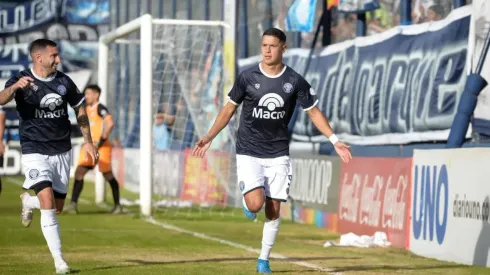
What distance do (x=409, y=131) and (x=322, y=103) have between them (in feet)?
13.6

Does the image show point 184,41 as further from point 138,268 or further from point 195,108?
point 138,268

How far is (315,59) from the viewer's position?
21250 mm

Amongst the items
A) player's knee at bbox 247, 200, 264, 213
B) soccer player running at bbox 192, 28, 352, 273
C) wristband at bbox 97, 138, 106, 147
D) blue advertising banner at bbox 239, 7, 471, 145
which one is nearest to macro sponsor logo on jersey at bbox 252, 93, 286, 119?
soccer player running at bbox 192, 28, 352, 273

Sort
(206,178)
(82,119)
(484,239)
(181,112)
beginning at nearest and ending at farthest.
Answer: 1. (82,119)
2. (484,239)
3. (181,112)
4. (206,178)

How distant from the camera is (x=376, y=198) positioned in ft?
52.7

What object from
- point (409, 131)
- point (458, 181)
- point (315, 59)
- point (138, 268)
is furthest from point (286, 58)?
point (138, 268)

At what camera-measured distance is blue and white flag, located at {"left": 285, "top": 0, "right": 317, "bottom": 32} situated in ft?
68.0

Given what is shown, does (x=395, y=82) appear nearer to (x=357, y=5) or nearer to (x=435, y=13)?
(x=435, y=13)

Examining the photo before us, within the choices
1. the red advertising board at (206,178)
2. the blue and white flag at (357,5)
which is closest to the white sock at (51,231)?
the blue and white flag at (357,5)

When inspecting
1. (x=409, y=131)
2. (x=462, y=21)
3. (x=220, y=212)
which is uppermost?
(x=462, y=21)

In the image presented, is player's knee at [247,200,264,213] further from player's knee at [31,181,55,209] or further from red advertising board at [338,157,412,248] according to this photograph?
red advertising board at [338,157,412,248]

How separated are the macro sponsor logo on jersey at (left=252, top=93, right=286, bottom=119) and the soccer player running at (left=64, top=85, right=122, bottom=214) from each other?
9.40 meters

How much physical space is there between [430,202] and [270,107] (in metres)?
3.52

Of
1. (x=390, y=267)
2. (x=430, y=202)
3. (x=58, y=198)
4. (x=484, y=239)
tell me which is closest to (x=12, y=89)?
(x=58, y=198)
